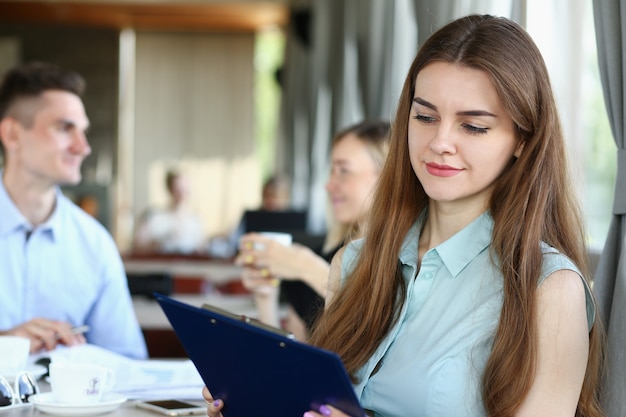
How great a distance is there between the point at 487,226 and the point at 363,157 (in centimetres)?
154

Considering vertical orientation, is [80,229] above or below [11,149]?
below

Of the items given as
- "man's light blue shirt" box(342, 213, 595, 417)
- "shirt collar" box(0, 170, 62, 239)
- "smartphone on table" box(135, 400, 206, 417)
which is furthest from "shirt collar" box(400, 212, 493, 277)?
"shirt collar" box(0, 170, 62, 239)

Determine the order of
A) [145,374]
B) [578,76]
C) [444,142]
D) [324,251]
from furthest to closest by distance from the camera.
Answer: [324,251] → [578,76] → [145,374] → [444,142]

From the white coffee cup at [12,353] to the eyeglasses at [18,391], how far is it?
151mm

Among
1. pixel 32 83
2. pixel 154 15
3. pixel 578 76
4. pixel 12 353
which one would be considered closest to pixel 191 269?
pixel 32 83

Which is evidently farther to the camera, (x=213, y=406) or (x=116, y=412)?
(x=116, y=412)

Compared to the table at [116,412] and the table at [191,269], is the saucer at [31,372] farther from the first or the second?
the table at [191,269]

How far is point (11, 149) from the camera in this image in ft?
11.3

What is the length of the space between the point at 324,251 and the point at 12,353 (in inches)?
63.4

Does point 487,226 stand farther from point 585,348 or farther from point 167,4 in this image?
point 167,4

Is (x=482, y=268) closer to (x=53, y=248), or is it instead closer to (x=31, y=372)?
(x=31, y=372)

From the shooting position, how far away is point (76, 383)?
2.02 meters

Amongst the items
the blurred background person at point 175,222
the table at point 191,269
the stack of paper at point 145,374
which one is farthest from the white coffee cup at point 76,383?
the blurred background person at point 175,222

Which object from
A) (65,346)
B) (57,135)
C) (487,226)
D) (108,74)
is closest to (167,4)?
(108,74)
